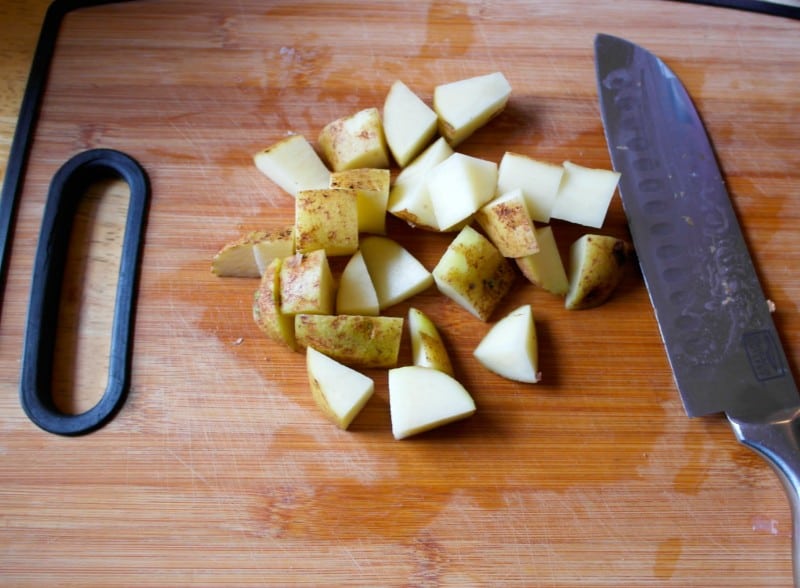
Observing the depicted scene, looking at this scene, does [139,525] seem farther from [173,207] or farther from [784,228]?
[784,228]

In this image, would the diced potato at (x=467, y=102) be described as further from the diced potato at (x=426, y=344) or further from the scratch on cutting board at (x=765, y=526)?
the scratch on cutting board at (x=765, y=526)

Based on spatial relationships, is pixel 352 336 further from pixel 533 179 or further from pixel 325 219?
pixel 533 179

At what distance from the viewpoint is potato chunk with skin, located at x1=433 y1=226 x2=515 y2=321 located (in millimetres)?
1444

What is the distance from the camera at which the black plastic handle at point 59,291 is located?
1.38m

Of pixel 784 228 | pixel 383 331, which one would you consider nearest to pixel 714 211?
pixel 784 228

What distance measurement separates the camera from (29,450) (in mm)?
1365

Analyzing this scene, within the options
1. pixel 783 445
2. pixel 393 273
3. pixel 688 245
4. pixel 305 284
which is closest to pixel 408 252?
pixel 393 273

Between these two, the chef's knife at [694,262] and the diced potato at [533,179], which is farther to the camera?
the diced potato at [533,179]

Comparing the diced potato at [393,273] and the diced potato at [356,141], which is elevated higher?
the diced potato at [356,141]

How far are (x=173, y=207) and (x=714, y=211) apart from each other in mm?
1234

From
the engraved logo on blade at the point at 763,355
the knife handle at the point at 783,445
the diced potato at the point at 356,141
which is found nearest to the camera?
the knife handle at the point at 783,445

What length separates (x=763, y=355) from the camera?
142 centimetres

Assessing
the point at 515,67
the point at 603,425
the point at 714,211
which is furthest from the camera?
the point at 515,67

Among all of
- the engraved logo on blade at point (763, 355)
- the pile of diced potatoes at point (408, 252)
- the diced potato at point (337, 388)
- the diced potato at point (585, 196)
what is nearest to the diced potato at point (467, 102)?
the pile of diced potatoes at point (408, 252)
